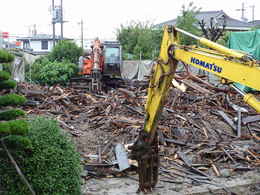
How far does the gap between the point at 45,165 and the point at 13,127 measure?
73 cm

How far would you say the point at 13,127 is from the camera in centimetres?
457

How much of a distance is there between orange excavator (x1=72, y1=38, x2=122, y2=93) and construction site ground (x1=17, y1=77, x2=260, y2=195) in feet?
18.3

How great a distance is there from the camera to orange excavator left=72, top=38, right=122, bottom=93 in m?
19.8

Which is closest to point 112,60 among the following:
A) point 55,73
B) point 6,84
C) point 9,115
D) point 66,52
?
point 55,73

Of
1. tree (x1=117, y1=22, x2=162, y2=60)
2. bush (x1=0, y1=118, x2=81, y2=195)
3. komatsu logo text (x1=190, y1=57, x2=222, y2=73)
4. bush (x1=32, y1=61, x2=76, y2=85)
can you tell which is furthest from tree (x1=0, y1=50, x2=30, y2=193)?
tree (x1=117, y1=22, x2=162, y2=60)

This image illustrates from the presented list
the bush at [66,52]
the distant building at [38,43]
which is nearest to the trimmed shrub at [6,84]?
the bush at [66,52]

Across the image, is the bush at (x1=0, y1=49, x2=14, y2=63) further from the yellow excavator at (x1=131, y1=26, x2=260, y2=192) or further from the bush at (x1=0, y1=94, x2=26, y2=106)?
the yellow excavator at (x1=131, y1=26, x2=260, y2=192)

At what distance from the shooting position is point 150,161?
6.02 m

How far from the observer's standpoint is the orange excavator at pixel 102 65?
65.1 ft

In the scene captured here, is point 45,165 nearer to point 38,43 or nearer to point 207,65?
point 207,65

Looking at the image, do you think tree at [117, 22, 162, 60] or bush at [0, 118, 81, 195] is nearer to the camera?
bush at [0, 118, 81, 195]

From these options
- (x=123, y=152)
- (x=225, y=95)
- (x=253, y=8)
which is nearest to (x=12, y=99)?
(x=123, y=152)

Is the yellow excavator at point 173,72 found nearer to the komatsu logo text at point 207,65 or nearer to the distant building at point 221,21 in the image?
the komatsu logo text at point 207,65

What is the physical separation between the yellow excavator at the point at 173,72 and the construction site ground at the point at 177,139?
0.82 meters
